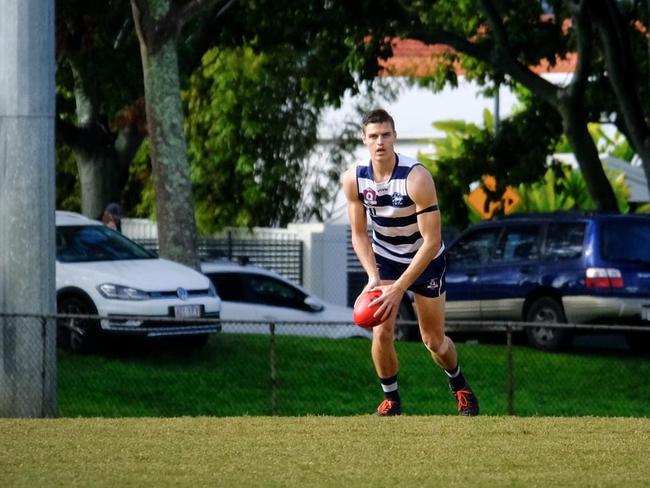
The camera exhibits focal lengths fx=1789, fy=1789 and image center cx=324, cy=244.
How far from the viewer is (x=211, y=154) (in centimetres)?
4106

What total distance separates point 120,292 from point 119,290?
0.10 feet

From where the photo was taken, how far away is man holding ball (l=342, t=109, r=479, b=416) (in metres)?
10.9

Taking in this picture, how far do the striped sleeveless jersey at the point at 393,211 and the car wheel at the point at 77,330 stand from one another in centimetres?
867

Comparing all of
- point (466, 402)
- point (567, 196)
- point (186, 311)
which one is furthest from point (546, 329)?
point (567, 196)

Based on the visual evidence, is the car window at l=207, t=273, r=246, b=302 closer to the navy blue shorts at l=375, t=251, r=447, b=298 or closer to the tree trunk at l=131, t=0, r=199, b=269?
the tree trunk at l=131, t=0, r=199, b=269

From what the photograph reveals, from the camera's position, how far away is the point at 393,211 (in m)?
11.1

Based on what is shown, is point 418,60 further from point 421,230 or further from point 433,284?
point 421,230

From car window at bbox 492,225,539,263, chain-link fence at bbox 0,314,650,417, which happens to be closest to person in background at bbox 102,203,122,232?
chain-link fence at bbox 0,314,650,417

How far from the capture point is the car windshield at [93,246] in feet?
68.5

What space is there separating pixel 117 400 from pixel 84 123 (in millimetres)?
11266

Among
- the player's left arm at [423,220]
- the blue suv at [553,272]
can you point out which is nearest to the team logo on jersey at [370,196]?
the player's left arm at [423,220]

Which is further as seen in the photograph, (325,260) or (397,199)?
(325,260)

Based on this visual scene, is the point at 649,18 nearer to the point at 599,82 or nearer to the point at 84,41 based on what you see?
the point at 599,82

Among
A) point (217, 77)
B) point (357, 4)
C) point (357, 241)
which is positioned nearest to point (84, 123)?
point (357, 4)
